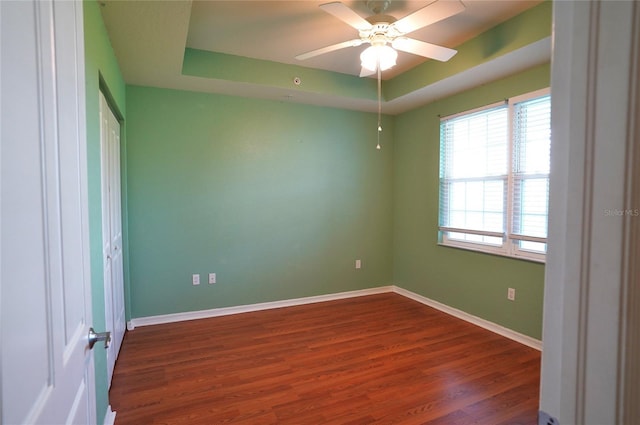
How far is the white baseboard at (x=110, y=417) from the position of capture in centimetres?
193

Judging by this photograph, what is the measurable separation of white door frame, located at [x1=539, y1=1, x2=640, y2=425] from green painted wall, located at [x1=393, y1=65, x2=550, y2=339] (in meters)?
2.97


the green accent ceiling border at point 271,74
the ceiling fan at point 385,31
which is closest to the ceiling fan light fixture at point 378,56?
the ceiling fan at point 385,31

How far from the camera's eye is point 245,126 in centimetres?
389

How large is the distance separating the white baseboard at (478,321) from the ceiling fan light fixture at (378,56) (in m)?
2.71

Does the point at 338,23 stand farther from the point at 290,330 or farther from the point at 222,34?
the point at 290,330

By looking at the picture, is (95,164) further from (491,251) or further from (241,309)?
(491,251)

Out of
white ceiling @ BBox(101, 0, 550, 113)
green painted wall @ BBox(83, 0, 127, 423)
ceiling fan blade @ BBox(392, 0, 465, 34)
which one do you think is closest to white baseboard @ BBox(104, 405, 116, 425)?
green painted wall @ BBox(83, 0, 127, 423)

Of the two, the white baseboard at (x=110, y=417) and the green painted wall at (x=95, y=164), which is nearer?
the green painted wall at (x=95, y=164)

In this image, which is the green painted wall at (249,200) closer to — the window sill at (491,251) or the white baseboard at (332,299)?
the white baseboard at (332,299)

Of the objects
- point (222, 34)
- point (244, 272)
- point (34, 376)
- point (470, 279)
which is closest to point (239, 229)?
point (244, 272)

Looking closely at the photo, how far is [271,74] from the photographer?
3471 mm

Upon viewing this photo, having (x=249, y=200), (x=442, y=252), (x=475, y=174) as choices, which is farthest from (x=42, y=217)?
(x=442, y=252)

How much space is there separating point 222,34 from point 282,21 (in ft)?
1.91

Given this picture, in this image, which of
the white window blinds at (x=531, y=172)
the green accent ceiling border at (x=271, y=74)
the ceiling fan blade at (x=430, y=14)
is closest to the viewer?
the ceiling fan blade at (x=430, y=14)
